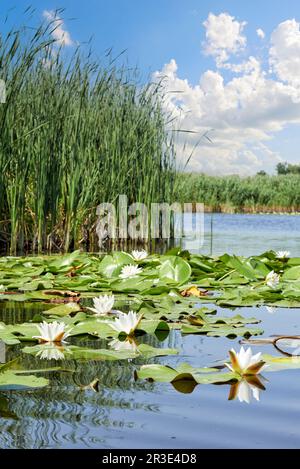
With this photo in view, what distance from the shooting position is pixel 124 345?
1913mm

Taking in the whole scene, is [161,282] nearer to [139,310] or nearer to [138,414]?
[139,310]

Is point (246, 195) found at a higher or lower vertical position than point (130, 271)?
higher

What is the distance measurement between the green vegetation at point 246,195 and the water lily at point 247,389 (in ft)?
54.5

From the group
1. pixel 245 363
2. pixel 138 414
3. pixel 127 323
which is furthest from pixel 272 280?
pixel 138 414

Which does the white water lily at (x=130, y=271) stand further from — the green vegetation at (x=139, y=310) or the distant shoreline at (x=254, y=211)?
the distant shoreline at (x=254, y=211)

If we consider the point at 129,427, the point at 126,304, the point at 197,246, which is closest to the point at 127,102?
the point at 197,246

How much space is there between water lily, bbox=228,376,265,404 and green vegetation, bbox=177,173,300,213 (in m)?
16.6

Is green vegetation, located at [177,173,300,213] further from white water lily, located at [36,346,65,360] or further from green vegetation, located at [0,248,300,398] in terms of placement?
white water lily, located at [36,346,65,360]

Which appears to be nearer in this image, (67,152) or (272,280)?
(272,280)

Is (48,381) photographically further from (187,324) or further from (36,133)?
(36,133)

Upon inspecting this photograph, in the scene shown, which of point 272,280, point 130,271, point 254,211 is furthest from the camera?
point 254,211

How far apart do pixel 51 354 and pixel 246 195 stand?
→ 18.3 m

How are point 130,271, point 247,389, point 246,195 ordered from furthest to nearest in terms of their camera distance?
1. point 246,195
2. point 130,271
3. point 247,389
